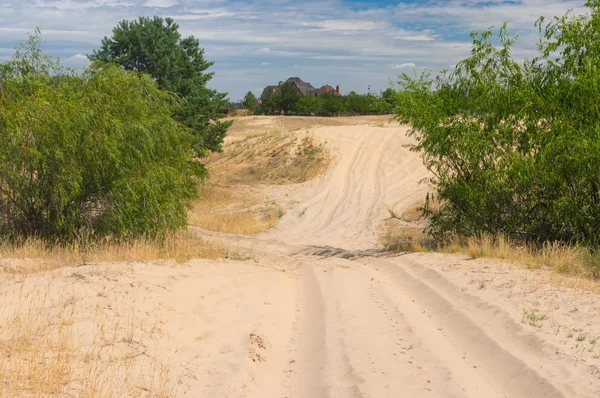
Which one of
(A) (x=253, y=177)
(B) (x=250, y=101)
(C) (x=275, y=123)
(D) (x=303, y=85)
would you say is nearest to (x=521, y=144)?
(A) (x=253, y=177)

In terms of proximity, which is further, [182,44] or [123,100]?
[182,44]

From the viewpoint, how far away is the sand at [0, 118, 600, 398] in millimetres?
6695

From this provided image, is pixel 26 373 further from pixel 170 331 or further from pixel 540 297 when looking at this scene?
pixel 540 297

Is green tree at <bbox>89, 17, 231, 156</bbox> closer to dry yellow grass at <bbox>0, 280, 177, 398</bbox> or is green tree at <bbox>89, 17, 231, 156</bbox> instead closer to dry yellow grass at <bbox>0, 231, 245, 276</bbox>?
dry yellow grass at <bbox>0, 231, 245, 276</bbox>

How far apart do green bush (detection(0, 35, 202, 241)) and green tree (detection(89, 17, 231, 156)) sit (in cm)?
1453

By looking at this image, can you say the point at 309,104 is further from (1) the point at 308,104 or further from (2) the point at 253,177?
(2) the point at 253,177

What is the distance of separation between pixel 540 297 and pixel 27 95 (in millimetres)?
12070

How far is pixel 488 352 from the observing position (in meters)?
7.57

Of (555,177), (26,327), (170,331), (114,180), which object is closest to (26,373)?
(26,327)

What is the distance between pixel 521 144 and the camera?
15344mm

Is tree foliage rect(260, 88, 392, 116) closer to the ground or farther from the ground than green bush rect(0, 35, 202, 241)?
farther from the ground

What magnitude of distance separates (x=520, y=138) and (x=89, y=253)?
10297 millimetres

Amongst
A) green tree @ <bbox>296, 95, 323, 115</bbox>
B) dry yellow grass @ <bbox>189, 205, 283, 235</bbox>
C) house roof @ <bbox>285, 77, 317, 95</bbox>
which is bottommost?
dry yellow grass @ <bbox>189, 205, 283, 235</bbox>

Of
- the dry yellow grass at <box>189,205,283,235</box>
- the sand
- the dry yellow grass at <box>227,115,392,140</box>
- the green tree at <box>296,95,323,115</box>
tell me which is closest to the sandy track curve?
the dry yellow grass at <box>189,205,283,235</box>
